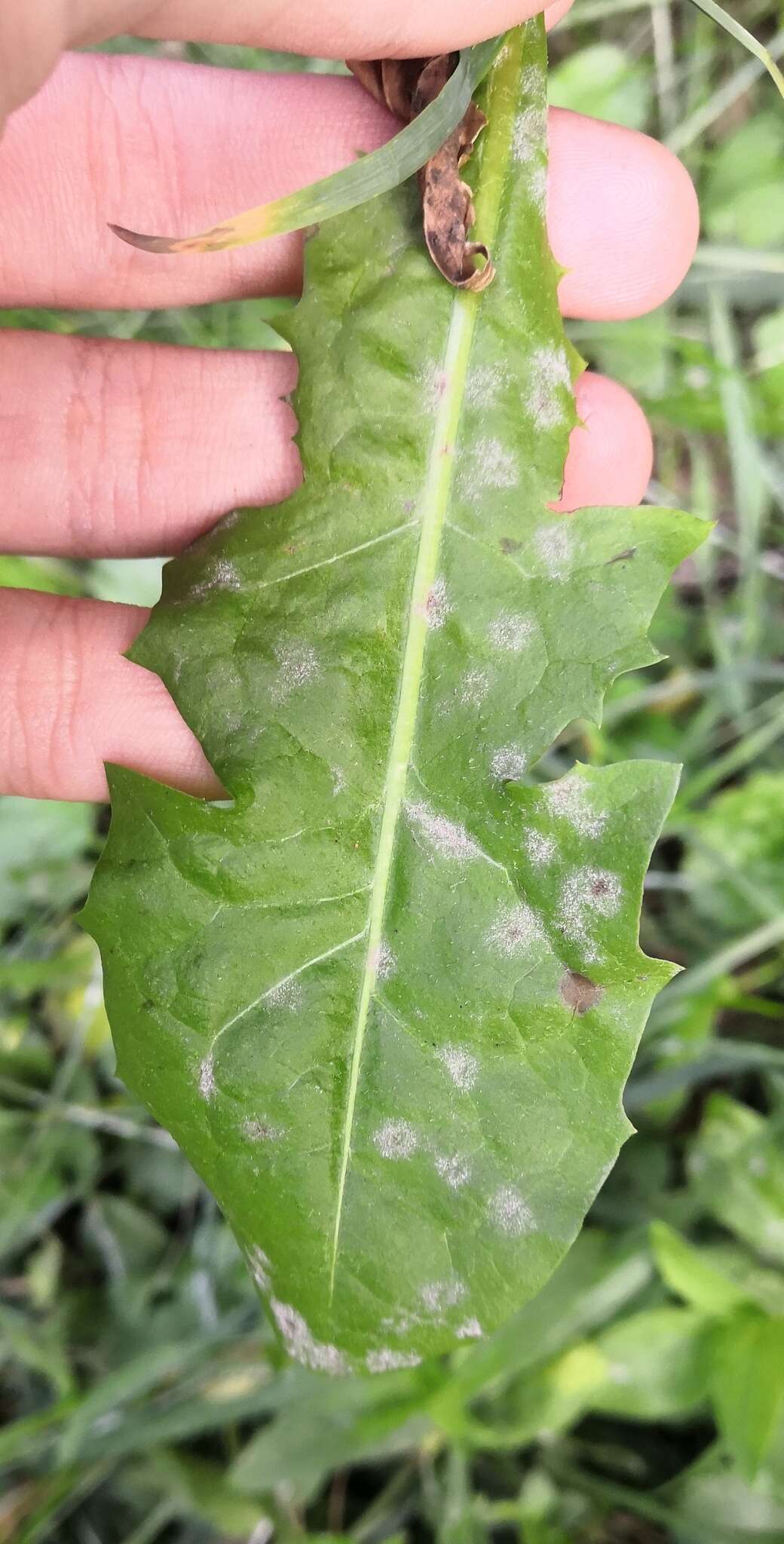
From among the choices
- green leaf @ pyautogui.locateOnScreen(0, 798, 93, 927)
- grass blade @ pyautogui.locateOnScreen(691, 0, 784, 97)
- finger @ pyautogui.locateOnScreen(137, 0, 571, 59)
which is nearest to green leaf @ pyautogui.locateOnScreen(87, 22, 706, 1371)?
finger @ pyautogui.locateOnScreen(137, 0, 571, 59)

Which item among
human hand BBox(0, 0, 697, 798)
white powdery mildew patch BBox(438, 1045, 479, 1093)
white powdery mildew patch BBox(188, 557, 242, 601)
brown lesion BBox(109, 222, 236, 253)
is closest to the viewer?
brown lesion BBox(109, 222, 236, 253)

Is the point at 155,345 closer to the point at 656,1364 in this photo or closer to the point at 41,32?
the point at 41,32

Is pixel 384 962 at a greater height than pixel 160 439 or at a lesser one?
lesser

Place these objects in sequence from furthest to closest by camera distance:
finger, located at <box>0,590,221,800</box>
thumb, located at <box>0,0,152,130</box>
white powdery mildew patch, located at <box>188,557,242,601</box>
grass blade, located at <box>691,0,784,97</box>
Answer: finger, located at <box>0,590,221,800</box> → white powdery mildew patch, located at <box>188,557,242,601</box> → grass blade, located at <box>691,0,784,97</box> → thumb, located at <box>0,0,152,130</box>

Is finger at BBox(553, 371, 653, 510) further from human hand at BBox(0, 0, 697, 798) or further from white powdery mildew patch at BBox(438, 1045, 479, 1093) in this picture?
white powdery mildew patch at BBox(438, 1045, 479, 1093)

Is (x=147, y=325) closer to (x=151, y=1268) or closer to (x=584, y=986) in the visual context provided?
(x=584, y=986)

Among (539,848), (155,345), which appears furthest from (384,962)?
(155,345)

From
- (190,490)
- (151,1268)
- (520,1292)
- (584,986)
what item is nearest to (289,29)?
(190,490)

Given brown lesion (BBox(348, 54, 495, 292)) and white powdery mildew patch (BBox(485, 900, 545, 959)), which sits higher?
brown lesion (BBox(348, 54, 495, 292))
